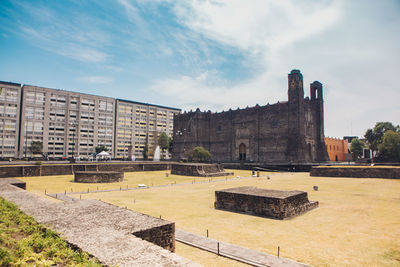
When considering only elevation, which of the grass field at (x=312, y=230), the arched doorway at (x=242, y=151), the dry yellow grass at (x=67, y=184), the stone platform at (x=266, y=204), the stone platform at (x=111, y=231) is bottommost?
the dry yellow grass at (x=67, y=184)

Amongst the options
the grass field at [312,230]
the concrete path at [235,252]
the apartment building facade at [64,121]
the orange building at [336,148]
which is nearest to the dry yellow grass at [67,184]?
the grass field at [312,230]

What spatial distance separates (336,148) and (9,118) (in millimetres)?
88585

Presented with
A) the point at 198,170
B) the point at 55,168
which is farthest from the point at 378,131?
the point at 55,168

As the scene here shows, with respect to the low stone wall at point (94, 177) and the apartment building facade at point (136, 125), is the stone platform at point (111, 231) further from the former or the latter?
the apartment building facade at point (136, 125)

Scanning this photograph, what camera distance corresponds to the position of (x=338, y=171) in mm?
28797

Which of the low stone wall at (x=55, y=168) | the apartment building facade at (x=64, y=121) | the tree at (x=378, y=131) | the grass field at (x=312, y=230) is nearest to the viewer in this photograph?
the grass field at (x=312, y=230)

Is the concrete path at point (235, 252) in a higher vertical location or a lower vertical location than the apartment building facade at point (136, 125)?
lower

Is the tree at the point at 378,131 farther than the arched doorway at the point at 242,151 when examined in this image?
Yes

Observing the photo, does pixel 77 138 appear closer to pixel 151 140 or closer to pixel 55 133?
pixel 55 133

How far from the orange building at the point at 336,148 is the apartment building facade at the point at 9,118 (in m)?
83.6

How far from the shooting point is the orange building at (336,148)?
55.5 meters

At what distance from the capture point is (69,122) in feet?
261

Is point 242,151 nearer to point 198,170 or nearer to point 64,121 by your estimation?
point 198,170

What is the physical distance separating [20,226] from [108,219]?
1949 millimetres
